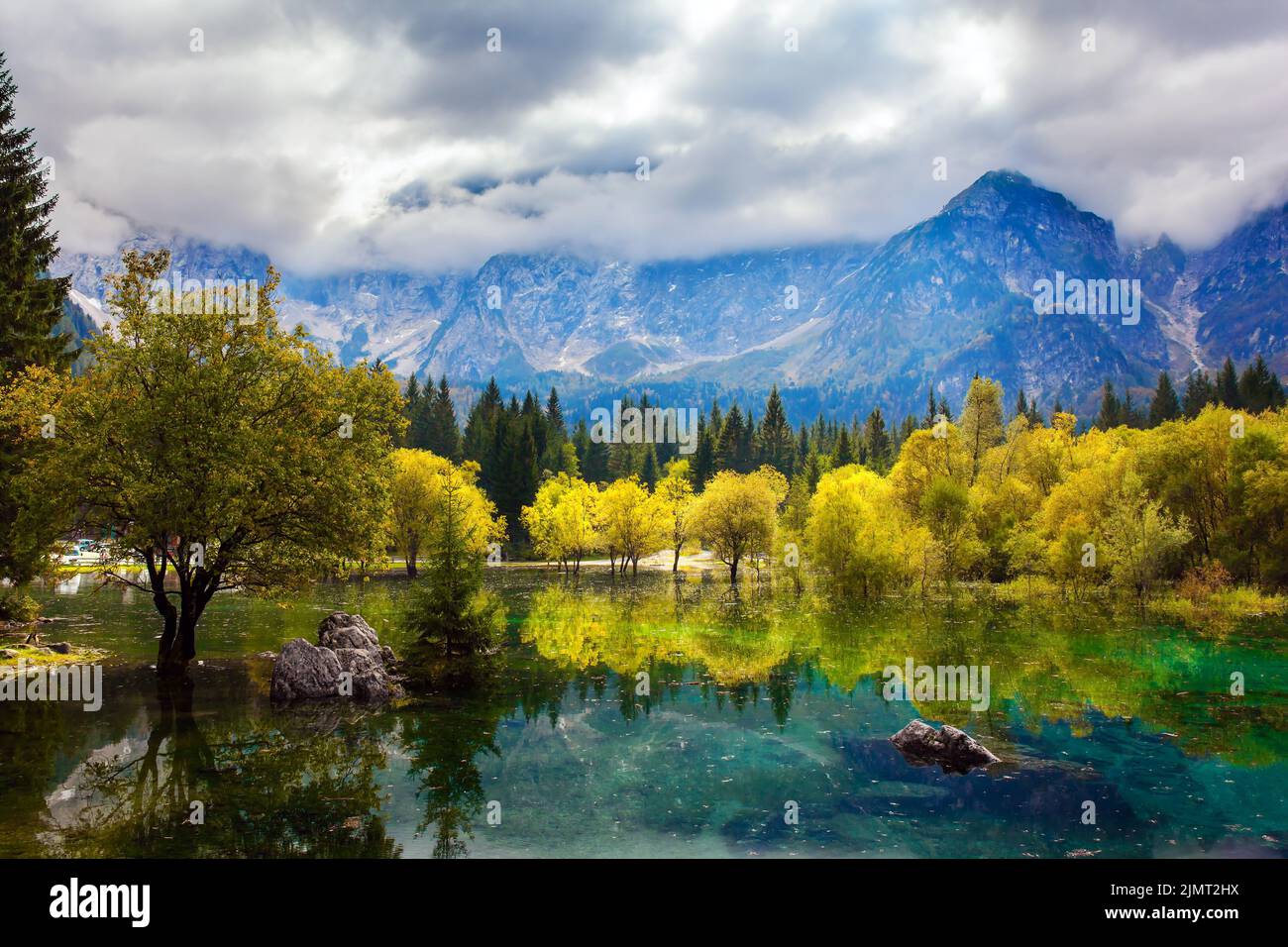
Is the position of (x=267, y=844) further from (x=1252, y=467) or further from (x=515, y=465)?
(x=515, y=465)

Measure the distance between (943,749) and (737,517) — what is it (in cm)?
5194

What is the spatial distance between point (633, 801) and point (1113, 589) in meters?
56.7

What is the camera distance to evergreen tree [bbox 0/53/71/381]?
34.3 metres

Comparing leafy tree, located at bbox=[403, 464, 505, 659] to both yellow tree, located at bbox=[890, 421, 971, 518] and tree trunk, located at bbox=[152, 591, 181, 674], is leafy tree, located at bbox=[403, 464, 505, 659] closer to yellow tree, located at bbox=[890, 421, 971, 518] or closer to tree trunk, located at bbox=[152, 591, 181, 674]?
tree trunk, located at bbox=[152, 591, 181, 674]

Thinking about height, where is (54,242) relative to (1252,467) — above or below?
above

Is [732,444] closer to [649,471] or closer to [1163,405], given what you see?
[649,471]

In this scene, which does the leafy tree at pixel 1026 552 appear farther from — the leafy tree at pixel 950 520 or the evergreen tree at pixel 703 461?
the evergreen tree at pixel 703 461

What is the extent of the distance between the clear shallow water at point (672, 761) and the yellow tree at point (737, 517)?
34.4 m

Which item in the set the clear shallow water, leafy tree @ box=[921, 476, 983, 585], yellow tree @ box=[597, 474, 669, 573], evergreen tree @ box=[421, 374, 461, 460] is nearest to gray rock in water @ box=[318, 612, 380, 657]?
the clear shallow water

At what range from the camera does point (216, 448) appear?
27750 millimetres

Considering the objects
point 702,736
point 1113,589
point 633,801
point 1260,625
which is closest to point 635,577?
point 1113,589

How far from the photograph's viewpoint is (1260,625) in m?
46.2

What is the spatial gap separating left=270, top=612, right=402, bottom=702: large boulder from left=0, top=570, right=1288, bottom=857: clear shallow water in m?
1.31

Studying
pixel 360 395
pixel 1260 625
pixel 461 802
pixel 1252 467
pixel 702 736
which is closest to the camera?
pixel 461 802
